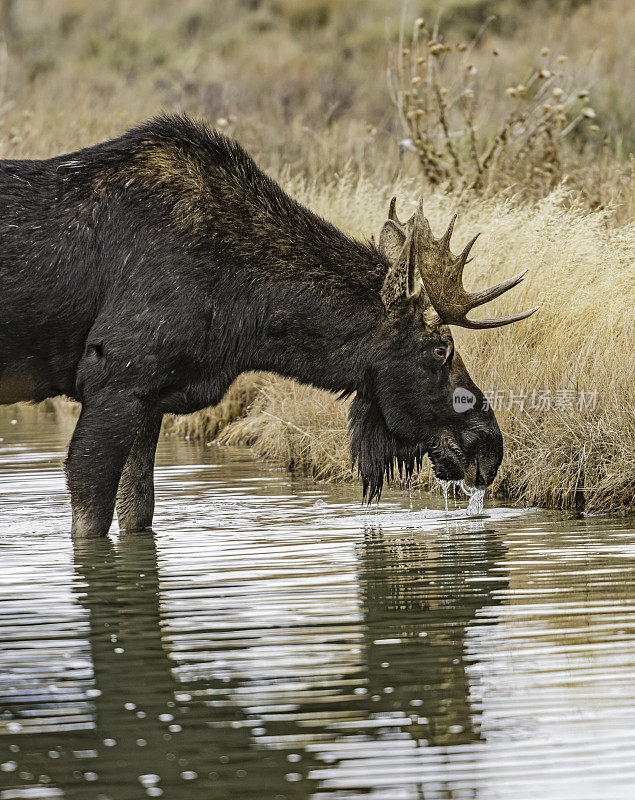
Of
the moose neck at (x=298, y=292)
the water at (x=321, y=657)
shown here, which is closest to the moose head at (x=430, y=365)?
the moose neck at (x=298, y=292)

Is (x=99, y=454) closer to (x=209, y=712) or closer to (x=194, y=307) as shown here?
(x=194, y=307)

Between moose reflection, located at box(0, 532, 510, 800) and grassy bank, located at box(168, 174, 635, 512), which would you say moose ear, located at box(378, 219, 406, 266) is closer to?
grassy bank, located at box(168, 174, 635, 512)

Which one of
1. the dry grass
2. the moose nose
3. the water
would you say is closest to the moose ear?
the dry grass

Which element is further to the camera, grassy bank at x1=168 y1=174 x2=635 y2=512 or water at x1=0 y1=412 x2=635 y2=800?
grassy bank at x1=168 y1=174 x2=635 y2=512

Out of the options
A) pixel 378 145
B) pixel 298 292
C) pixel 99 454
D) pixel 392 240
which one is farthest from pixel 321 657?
pixel 378 145

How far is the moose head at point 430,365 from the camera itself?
28.2ft

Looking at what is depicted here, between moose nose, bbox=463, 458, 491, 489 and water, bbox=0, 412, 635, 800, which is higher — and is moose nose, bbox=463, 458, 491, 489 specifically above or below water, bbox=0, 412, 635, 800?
above

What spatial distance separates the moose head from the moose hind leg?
1317 millimetres

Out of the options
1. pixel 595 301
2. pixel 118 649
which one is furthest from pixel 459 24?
pixel 118 649

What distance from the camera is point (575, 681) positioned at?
201 inches

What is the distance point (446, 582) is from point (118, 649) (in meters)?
1.89

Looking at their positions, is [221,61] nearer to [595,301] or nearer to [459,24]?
[459,24]

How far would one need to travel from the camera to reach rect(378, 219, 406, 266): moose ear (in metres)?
8.67

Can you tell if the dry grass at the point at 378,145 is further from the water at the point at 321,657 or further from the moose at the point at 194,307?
the water at the point at 321,657
